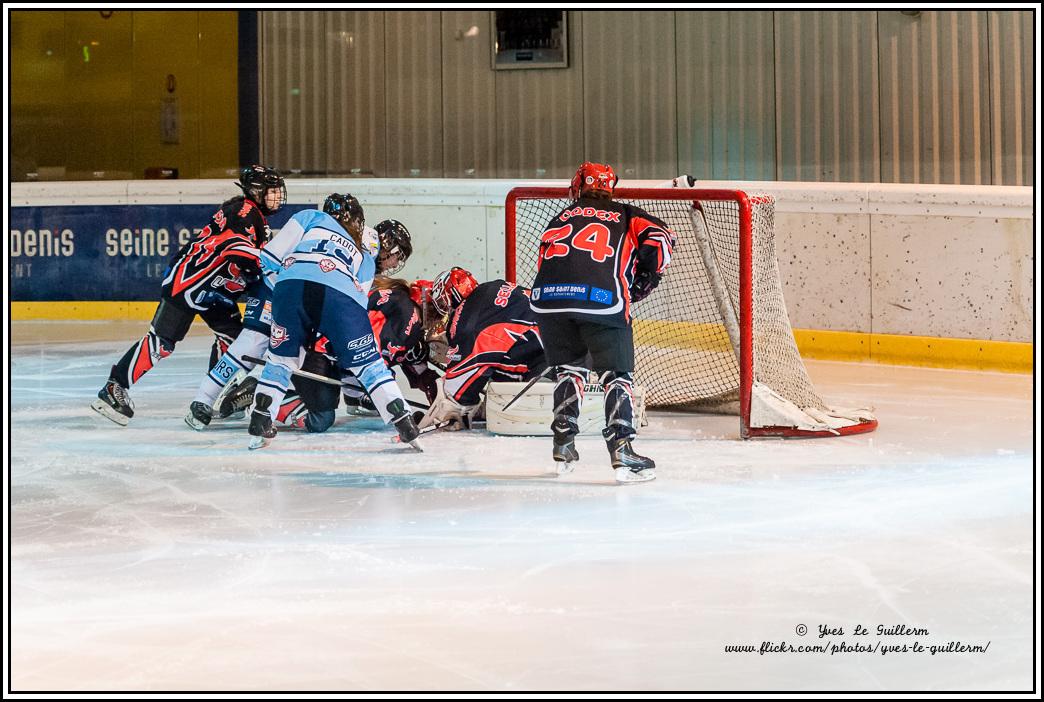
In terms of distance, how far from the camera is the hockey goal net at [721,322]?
20.1ft

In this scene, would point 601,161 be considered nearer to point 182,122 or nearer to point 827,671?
point 182,122

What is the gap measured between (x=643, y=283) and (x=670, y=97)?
6576 mm

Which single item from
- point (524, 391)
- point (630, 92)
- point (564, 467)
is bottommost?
point (564, 467)

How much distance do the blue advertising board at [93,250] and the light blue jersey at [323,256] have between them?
518cm

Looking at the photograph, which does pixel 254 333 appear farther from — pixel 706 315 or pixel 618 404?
pixel 706 315

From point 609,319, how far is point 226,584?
174 cm

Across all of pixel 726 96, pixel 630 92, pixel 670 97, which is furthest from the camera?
pixel 630 92

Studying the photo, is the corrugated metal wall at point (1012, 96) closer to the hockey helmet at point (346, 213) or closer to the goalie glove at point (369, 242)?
→ the goalie glove at point (369, 242)

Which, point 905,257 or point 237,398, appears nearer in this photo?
point 237,398

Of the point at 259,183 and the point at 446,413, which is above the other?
the point at 259,183

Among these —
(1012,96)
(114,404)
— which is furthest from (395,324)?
(1012,96)

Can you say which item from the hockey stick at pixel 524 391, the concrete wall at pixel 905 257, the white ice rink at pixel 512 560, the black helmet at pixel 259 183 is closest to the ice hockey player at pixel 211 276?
the black helmet at pixel 259 183

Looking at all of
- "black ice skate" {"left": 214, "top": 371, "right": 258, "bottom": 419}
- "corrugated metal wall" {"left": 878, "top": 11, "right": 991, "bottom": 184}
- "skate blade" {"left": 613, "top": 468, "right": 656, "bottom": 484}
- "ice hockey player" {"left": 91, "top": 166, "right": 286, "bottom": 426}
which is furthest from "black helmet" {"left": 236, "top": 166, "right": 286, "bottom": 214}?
"corrugated metal wall" {"left": 878, "top": 11, "right": 991, "bottom": 184}

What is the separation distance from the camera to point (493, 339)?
611 centimetres
